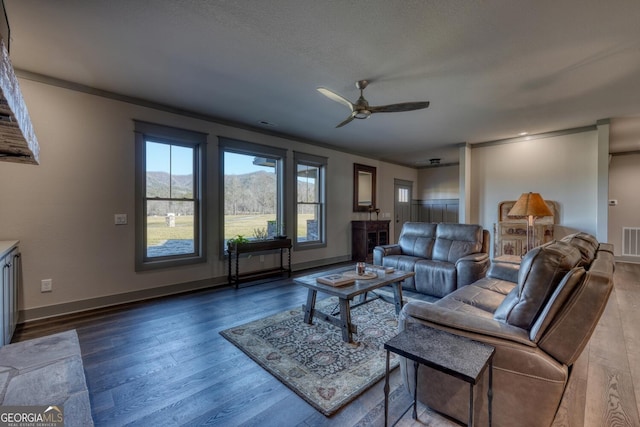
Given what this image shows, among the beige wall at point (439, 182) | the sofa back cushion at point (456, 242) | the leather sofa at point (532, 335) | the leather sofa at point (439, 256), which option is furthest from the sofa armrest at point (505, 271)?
the beige wall at point (439, 182)

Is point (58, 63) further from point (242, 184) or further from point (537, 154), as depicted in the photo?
point (537, 154)

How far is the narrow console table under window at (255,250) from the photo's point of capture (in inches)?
171

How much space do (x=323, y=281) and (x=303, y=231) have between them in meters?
3.07

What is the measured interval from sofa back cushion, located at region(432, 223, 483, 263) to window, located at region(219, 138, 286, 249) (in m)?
2.73

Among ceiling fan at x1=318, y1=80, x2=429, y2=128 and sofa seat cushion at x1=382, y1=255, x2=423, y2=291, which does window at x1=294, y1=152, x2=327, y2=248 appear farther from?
ceiling fan at x1=318, y1=80, x2=429, y2=128

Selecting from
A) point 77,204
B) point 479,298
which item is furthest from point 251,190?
point 479,298

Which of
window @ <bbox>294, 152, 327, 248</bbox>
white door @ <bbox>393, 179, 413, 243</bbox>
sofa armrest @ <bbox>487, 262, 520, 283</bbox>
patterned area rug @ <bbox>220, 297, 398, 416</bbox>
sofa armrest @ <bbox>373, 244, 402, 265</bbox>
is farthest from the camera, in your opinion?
white door @ <bbox>393, 179, 413, 243</bbox>

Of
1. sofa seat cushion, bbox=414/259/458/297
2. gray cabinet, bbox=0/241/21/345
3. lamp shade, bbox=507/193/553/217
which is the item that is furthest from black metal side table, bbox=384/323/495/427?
gray cabinet, bbox=0/241/21/345

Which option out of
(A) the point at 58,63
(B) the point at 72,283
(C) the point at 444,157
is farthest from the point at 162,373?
(C) the point at 444,157

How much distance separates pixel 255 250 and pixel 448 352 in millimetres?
3635

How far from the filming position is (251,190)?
4934 mm

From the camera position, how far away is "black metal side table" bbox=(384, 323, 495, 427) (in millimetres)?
1155

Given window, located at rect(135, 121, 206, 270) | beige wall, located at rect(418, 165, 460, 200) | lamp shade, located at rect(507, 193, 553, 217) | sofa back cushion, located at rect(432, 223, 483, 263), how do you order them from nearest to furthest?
lamp shade, located at rect(507, 193, 553, 217), window, located at rect(135, 121, 206, 270), sofa back cushion, located at rect(432, 223, 483, 263), beige wall, located at rect(418, 165, 460, 200)

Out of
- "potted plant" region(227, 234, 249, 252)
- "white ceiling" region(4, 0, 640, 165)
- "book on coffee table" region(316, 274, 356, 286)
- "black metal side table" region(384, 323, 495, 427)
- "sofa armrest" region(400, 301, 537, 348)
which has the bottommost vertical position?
"book on coffee table" region(316, 274, 356, 286)
